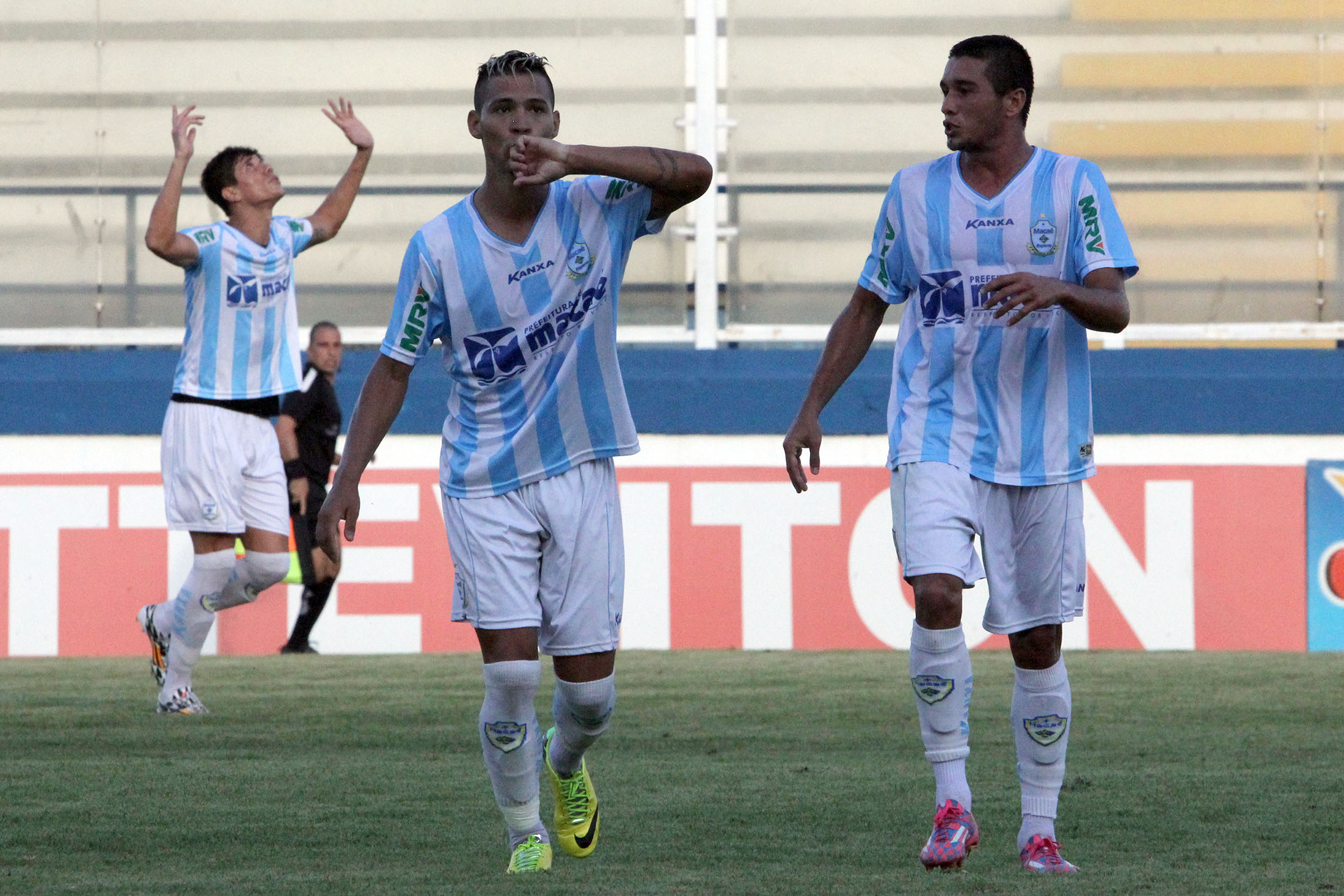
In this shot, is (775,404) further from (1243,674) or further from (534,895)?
(534,895)

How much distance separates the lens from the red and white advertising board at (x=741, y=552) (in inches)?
379

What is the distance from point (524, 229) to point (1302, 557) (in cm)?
636

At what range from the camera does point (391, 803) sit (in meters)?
5.24

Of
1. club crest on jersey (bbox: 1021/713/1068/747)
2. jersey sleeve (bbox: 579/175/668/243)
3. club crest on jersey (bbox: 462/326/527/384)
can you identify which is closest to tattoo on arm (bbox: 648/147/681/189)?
jersey sleeve (bbox: 579/175/668/243)

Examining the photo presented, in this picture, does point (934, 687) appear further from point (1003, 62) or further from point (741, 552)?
point (741, 552)

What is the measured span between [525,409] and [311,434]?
6.01 metres

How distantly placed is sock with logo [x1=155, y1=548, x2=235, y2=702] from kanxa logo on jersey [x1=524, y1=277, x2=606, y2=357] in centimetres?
346

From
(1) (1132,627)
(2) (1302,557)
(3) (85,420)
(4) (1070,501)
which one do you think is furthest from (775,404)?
(4) (1070,501)

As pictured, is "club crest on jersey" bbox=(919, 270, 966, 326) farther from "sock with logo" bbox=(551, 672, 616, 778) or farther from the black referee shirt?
the black referee shirt

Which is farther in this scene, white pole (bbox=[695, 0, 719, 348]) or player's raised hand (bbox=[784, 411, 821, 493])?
white pole (bbox=[695, 0, 719, 348])

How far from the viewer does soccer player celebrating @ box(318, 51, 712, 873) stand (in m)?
4.23

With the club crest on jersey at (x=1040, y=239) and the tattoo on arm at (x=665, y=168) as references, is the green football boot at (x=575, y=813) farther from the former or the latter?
the club crest on jersey at (x=1040, y=239)

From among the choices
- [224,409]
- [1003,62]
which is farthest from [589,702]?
[224,409]

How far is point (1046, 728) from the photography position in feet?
14.1
